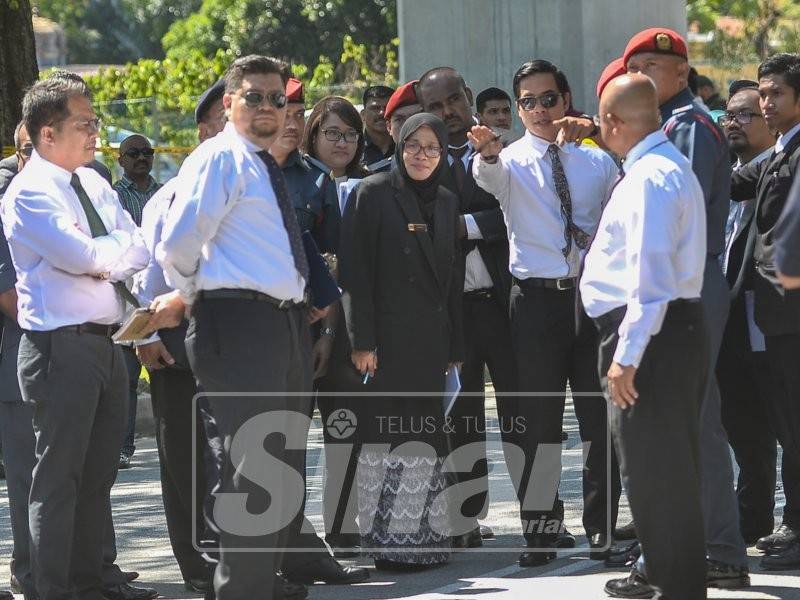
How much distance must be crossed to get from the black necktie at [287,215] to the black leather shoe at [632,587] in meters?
1.90

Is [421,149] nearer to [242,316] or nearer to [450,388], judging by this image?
[450,388]

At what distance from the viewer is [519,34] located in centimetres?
1509

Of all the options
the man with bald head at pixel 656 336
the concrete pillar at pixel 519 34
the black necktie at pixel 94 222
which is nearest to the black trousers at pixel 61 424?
the black necktie at pixel 94 222

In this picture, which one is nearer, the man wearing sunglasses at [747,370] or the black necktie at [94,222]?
the black necktie at [94,222]

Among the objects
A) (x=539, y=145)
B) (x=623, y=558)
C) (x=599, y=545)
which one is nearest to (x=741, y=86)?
(x=539, y=145)

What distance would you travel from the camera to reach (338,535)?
26.0 feet

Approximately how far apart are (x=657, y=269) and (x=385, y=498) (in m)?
2.17

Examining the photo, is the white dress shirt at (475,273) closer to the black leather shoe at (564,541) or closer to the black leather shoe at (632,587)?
the black leather shoe at (564,541)

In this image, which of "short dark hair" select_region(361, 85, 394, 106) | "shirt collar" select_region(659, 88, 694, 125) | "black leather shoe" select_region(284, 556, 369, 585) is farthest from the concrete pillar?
"black leather shoe" select_region(284, 556, 369, 585)

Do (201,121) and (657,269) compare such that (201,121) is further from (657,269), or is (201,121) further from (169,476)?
(657,269)

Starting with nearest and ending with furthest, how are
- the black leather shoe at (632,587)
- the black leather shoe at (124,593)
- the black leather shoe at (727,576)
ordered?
the black leather shoe at (632,587)
the black leather shoe at (727,576)
the black leather shoe at (124,593)

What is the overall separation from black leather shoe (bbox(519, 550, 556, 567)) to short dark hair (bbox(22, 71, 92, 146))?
9.61 feet

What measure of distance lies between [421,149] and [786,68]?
5.72 feet

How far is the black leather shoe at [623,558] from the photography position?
23.7ft
